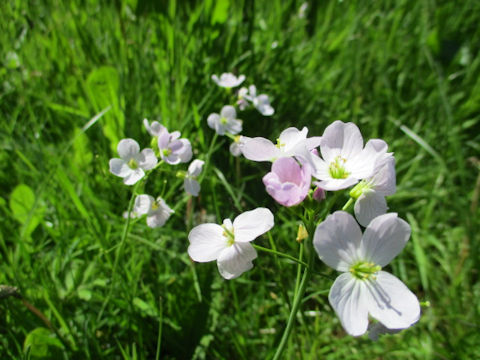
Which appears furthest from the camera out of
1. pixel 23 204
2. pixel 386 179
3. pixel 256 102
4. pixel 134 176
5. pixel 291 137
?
pixel 256 102

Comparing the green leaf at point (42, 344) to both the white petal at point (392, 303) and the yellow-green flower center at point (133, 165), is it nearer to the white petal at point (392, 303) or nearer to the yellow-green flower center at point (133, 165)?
the yellow-green flower center at point (133, 165)

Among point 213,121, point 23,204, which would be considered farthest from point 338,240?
point 23,204

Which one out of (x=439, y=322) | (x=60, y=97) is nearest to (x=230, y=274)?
(x=439, y=322)

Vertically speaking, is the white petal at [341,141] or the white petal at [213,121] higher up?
Result: the white petal at [341,141]

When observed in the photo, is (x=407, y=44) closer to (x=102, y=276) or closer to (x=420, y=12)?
(x=420, y=12)

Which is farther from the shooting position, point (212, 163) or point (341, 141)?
Answer: point (212, 163)

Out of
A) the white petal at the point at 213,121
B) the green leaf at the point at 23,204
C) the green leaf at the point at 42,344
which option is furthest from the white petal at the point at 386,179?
the green leaf at the point at 23,204

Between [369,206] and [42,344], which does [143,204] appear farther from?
[369,206]
